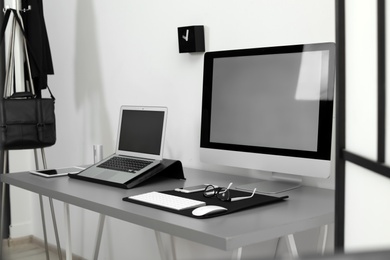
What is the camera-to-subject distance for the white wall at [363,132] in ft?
2.51

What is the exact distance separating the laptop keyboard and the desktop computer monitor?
0.78 ft

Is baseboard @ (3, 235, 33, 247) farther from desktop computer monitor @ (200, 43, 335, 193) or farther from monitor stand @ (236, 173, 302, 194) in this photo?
monitor stand @ (236, 173, 302, 194)

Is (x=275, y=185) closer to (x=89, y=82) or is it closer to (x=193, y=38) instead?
(x=193, y=38)

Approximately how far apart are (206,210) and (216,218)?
33 mm

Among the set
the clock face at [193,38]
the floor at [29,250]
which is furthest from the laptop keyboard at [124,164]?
the floor at [29,250]

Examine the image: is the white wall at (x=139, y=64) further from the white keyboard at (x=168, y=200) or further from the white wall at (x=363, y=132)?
the white wall at (x=363, y=132)

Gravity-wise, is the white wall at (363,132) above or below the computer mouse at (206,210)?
above

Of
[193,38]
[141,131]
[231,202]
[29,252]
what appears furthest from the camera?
[29,252]

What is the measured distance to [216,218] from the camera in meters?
1.43

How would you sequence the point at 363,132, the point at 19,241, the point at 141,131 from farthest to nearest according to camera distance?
the point at 19,241, the point at 141,131, the point at 363,132

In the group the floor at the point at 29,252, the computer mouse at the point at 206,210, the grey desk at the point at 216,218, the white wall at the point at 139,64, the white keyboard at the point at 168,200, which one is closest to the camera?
the grey desk at the point at 216,218

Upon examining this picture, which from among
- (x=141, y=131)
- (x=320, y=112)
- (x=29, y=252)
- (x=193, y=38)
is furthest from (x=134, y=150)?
(x=29, y=252)

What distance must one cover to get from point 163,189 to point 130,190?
11cm

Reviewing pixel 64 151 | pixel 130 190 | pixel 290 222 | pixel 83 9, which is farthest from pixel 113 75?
pixel 290 222
